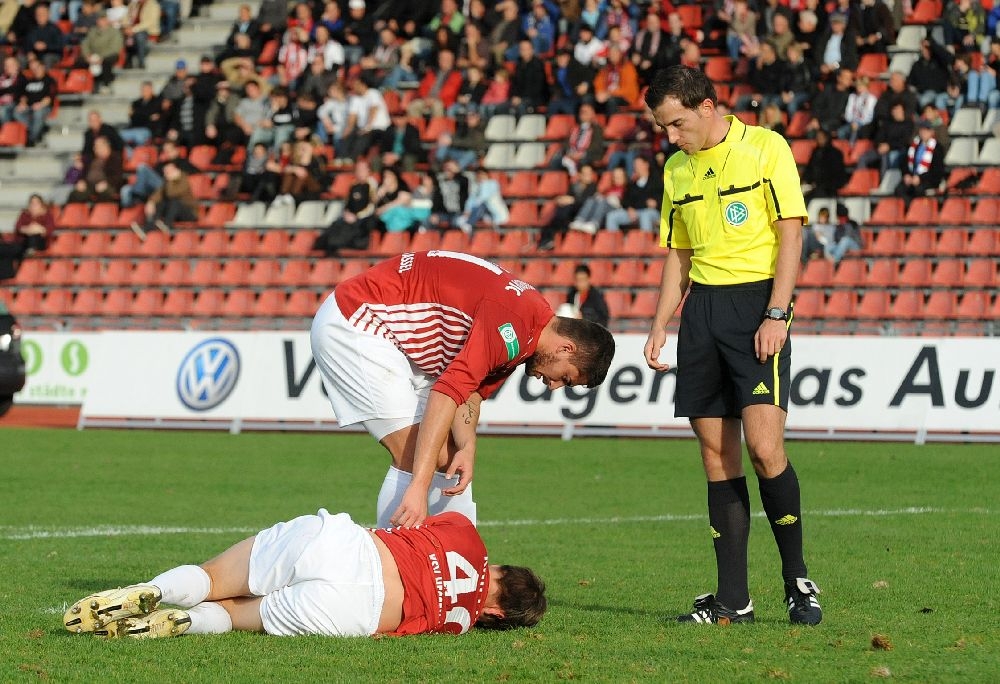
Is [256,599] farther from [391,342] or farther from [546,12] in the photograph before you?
[546,12]

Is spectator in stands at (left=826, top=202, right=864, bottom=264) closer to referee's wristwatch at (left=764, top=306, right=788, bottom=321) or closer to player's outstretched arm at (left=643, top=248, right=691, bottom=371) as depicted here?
player's outstretched arm at (left=643, top=248, right=691, bottom=371)

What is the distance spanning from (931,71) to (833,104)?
141 centimetres

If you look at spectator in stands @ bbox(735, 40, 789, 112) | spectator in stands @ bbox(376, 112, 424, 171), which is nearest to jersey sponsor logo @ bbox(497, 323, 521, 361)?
spectator in stands @ bbox(735, 40, 789, 112)

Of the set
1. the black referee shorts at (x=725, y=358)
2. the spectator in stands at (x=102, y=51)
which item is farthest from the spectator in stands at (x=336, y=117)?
the black referee shorts at (x=725, y=358)

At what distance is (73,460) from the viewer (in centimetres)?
1543

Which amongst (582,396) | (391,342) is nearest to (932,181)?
(582,396)

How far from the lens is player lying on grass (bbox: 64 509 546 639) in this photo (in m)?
5.80

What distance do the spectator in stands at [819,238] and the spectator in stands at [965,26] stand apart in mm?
3420

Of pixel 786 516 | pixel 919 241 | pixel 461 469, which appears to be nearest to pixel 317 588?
pixel 461 469

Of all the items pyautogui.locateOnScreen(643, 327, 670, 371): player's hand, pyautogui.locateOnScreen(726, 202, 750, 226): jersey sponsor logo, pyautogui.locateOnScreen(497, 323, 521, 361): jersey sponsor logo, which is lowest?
pyautogui.locateOnScreen(643, 327, 670, 371): player's hand

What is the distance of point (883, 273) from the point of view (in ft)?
68.9

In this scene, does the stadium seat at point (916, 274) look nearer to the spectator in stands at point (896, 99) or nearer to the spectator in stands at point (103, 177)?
the spectator in stands at point (896, 99)

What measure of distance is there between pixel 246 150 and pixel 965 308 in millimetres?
12739

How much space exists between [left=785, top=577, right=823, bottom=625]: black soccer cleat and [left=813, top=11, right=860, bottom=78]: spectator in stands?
16822 mm
